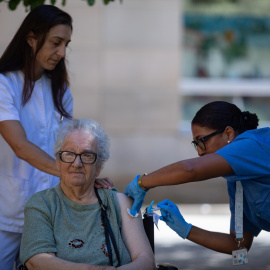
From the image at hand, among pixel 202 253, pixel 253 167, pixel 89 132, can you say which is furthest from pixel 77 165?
pixel 202 253

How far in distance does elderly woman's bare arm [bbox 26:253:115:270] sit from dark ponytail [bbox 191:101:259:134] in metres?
0.93

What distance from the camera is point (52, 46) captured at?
378 cm

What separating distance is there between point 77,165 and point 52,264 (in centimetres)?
53

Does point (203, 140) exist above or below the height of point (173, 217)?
above

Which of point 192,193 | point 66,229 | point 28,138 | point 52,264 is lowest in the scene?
point 192,193

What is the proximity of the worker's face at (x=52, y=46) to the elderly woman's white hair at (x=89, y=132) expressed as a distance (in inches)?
14.7

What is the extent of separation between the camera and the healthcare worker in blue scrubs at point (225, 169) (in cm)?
332

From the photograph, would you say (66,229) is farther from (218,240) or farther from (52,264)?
(218,240)

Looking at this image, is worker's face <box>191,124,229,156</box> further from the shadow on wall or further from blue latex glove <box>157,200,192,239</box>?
the shadow on wall

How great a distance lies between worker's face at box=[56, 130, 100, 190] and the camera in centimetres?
359

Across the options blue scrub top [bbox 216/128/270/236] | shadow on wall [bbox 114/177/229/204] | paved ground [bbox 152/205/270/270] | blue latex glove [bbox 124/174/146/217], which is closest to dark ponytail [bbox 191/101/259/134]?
blue scrub top [bbox 216/128/270/236]

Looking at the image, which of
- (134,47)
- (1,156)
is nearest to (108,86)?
(134,47)

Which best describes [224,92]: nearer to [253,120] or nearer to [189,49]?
[189,49]

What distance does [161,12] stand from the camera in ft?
35.7
